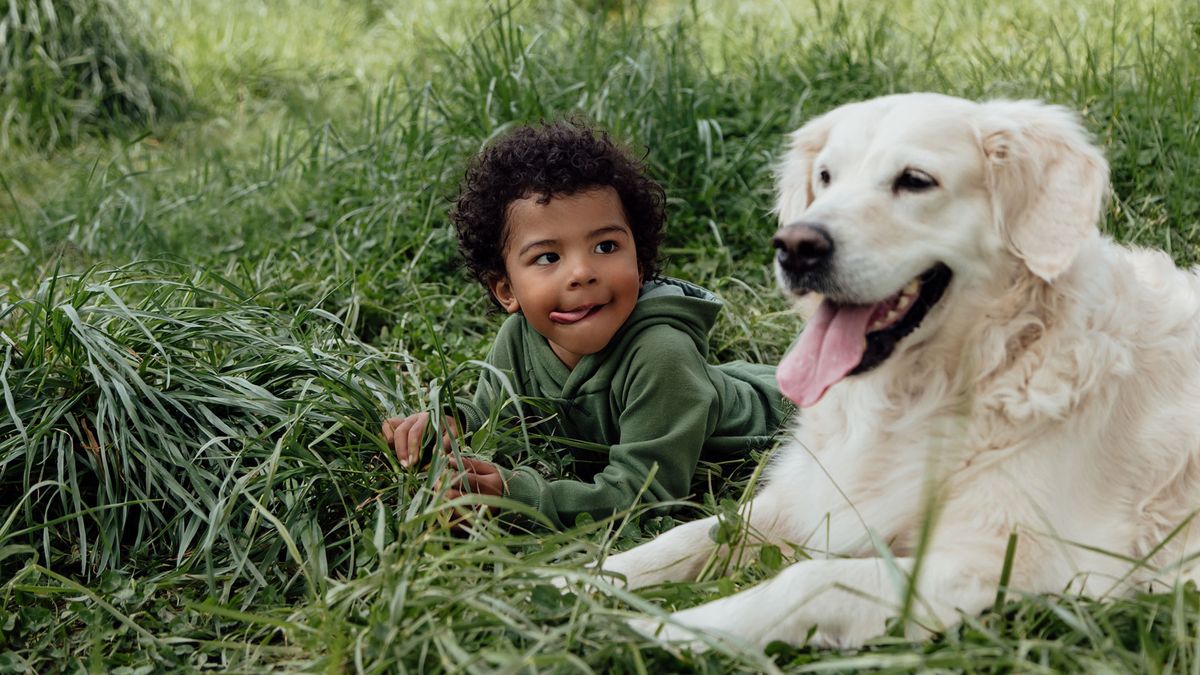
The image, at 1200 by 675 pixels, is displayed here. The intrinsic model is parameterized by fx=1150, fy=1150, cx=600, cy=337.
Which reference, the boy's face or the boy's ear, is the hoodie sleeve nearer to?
the boy's face

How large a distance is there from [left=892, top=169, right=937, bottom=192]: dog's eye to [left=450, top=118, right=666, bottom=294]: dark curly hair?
890mm

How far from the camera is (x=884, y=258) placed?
2100mm

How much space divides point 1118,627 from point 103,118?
19.8 feet

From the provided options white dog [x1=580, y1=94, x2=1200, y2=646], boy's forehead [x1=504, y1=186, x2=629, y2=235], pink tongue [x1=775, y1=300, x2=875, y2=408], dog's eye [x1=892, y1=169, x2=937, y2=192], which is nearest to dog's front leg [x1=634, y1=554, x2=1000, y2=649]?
white dog [x1=580, y1=94, x2=1200, y2=646]

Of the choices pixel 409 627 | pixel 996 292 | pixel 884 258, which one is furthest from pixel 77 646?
pixel 996 292

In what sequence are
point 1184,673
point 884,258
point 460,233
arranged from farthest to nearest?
point 460,233 → point 884,258 → point 1184,673

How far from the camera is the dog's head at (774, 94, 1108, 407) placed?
2.12 meters

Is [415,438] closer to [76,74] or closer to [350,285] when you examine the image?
[350,285]

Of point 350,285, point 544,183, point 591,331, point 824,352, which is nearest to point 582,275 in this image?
point 591,331

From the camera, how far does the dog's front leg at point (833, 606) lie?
6.31 ft

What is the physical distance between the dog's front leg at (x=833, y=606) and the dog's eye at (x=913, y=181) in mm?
686

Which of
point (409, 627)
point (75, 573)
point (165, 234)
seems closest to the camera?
point (409, 627)

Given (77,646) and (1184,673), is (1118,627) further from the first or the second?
(77,646)

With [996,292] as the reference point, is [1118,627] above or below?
below
